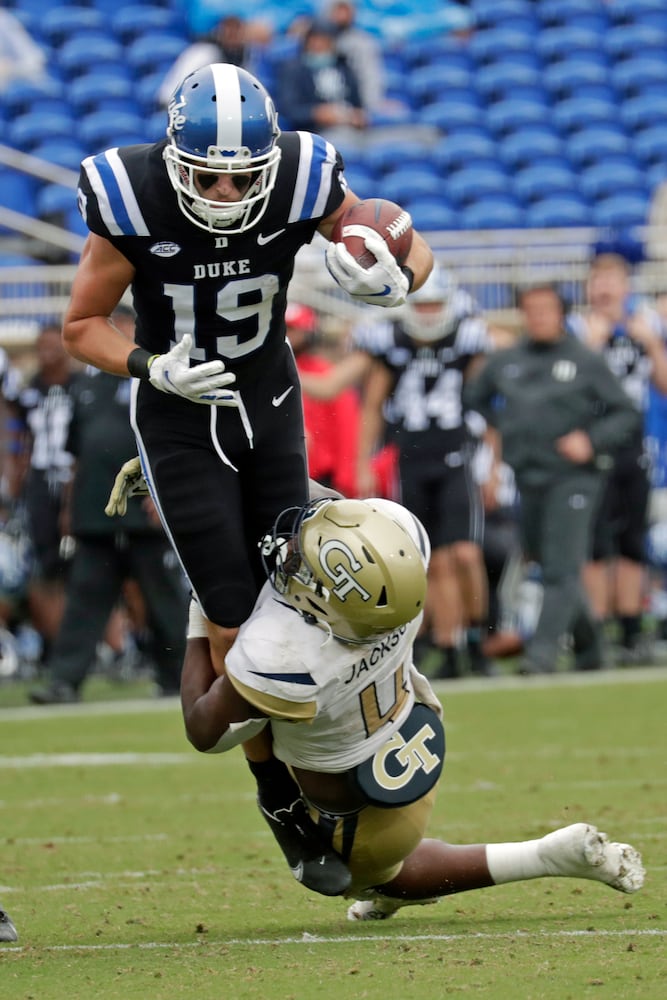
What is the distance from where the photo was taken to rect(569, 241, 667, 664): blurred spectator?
10297 millimetres

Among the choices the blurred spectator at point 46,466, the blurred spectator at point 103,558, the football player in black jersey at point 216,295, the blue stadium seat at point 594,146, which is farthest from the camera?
Result: the blue stadium seat at point 594,146

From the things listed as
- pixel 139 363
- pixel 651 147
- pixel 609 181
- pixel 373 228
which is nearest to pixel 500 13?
pixel 651 147

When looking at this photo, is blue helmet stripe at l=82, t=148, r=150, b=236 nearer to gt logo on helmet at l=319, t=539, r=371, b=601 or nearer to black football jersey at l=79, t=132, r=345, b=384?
black football jersey at l=79, t=132, r=345, b=384

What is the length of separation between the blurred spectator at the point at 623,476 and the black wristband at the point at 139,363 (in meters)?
6.28

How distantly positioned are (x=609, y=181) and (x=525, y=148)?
2.70 feet

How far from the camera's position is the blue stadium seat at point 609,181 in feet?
50.4

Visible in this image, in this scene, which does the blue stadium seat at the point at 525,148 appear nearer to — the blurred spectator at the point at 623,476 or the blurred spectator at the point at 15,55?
the blurred spectator at the point at 15,55

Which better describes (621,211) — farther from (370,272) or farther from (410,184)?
(370,272)

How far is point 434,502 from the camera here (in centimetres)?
964

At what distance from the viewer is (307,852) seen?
426cm

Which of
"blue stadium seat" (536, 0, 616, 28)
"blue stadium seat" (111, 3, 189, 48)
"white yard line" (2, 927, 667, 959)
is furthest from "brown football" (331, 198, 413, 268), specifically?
"blue stadium seat" (536, 0, 616, 28)

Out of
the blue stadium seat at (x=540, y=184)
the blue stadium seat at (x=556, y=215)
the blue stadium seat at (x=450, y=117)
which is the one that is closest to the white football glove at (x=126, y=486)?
the blue stadium seat at (x=556, y=215)

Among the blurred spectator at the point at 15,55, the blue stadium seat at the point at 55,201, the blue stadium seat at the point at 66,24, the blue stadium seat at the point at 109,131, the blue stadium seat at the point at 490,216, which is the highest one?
the blue stadium seat at the point at 66,24

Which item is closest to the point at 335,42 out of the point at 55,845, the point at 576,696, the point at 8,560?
the point at 8,560
